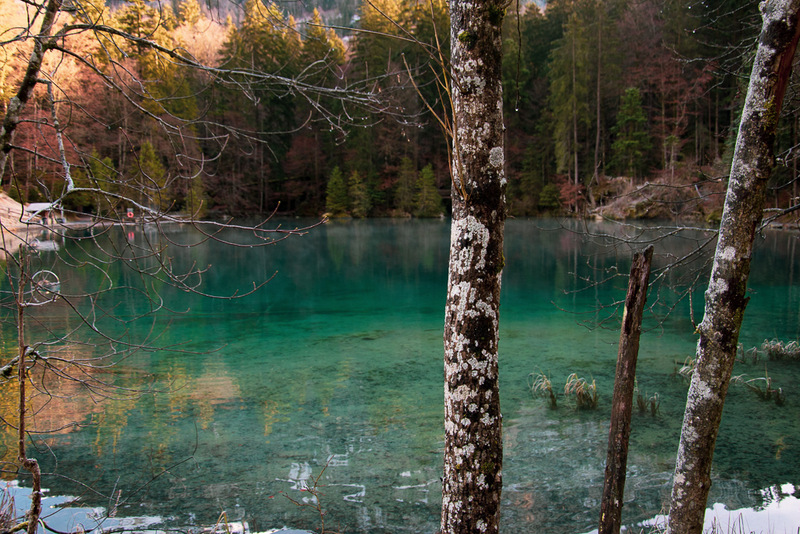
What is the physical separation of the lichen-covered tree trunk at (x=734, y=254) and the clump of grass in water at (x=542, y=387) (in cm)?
436

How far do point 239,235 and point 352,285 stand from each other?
17.4 metres

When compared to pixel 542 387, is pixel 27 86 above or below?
above

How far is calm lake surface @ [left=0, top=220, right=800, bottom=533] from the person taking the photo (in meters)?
4.91

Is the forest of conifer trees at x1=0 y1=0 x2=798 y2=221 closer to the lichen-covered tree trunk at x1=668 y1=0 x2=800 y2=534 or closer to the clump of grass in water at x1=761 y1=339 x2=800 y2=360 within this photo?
the clump of grass in water at x1=761 y1=339 x2=800 y2=360

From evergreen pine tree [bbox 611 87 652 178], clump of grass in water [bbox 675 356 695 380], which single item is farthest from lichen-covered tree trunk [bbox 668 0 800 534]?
evergreen pine tree [bbox 611 87 652 178]

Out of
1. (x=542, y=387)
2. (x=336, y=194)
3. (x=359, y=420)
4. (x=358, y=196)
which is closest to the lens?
(x=359, y=420)

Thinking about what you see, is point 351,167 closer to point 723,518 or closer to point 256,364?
point 256,364

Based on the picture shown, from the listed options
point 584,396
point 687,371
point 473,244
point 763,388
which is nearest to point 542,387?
point 584,396

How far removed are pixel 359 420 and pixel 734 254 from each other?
5.00 m

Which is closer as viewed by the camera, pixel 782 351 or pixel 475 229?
pixel 475 229

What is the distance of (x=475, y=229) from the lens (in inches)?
101

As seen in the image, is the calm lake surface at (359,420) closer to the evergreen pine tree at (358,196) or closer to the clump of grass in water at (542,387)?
the clump of grass in water at (542,387)

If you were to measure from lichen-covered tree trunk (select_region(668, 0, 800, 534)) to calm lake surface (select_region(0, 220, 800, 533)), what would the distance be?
4.83ft

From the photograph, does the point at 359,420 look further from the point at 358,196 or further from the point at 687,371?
Answer: the point at 358,196
